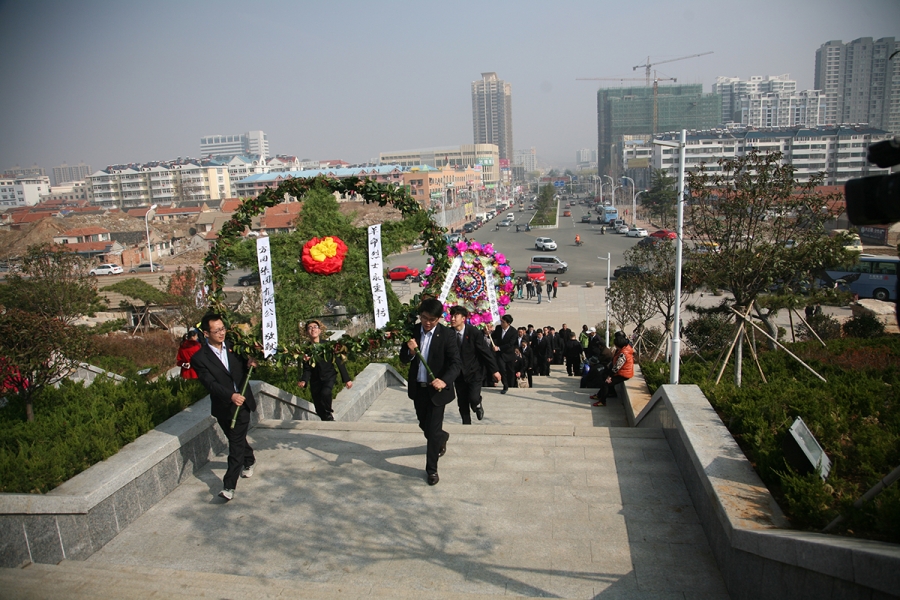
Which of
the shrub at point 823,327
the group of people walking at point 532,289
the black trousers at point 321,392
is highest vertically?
the black trousers at point 321,392

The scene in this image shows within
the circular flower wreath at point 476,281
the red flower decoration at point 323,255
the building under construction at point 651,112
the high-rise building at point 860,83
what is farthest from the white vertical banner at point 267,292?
the high-rise building at point 860,83

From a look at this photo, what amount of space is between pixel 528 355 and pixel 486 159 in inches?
5693

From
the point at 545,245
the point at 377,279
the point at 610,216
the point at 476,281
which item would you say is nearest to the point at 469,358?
the point at 377,279

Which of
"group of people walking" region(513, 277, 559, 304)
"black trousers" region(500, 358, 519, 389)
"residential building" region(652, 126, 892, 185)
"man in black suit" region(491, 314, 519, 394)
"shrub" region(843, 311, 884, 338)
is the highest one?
"residential building" region(652, 126, 892, 185)

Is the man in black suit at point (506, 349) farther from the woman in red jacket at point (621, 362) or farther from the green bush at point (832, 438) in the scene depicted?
the green bush at point (832, 438)

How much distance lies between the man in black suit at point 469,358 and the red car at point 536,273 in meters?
26.9

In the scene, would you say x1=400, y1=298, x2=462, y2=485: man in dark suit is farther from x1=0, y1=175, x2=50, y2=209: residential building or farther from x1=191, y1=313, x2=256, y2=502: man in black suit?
x1=0, y1=175, x2=50, y2=209: residential building

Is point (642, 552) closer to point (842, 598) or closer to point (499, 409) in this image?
point (842, 598)

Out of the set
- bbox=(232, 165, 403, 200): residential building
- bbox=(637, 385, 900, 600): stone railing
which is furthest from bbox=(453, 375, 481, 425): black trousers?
bbox=(232, 165, 403, 200): residential building

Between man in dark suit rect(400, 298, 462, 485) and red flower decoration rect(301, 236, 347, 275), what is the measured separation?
8.94 ft

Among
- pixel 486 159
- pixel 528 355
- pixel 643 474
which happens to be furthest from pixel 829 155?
pixel 643 474

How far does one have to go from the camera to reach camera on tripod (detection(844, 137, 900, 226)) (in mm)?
2439

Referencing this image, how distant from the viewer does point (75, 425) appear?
210 inches

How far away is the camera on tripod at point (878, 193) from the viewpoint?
244 centimetres
